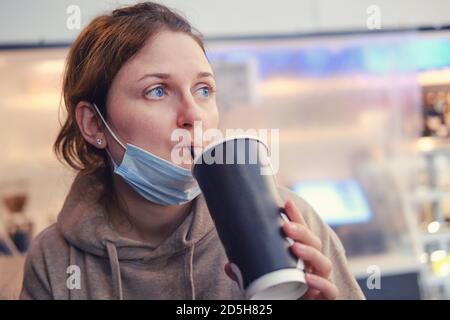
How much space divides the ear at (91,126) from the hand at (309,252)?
0.34m

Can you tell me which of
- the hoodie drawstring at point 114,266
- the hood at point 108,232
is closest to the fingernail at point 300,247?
the hood at point 108,232

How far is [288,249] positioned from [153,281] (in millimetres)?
308

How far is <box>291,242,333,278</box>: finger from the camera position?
31.4 inches

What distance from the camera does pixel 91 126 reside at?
1.01 meters

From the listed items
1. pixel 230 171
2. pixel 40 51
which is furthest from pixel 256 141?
pixel 40 51

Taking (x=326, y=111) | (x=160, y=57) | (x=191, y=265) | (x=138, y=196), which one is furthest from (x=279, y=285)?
(x=326, y=111)

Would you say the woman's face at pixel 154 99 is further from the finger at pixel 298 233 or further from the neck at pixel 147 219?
the finger at pixel 298 233

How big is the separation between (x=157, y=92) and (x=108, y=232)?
10.2 inches

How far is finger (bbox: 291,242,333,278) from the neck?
26 cm

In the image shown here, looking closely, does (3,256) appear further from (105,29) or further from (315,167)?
(315,167)

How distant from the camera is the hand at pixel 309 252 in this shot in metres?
0.80

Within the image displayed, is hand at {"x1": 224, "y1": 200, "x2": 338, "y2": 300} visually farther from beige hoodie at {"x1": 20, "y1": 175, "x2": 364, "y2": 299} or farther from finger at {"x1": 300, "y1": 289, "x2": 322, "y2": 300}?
beige hoodie at {"x1": 20, "y1": 175, "x2": 364, "y2": 299}

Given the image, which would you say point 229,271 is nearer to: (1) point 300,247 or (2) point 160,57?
(1) point 300,247

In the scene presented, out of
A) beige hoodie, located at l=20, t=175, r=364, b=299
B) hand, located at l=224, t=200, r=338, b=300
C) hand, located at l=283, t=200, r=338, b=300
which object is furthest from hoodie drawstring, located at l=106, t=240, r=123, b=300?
hand, located at l=283, t=200, r=338, b=300
